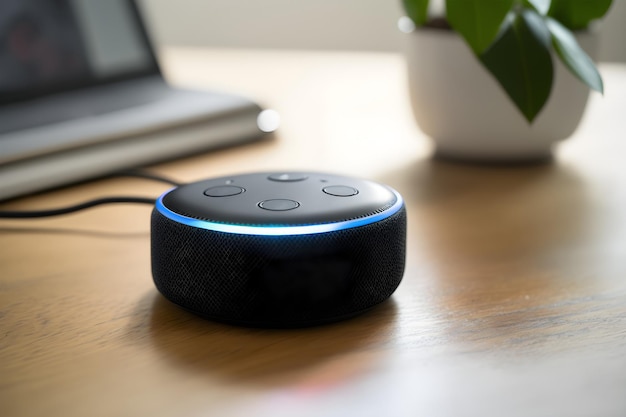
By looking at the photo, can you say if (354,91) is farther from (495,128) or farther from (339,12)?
(339,12)

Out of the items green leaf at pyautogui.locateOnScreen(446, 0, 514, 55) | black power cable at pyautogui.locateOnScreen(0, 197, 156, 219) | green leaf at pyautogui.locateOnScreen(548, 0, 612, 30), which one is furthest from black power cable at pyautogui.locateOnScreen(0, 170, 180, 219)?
green leaf at pyautogui.locateOnScreen(548, 0, 612, 30)

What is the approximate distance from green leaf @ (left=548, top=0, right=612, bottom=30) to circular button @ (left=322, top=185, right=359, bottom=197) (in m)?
0.32

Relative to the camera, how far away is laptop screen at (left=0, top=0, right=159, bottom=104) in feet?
2.45

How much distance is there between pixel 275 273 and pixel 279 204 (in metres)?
0.05

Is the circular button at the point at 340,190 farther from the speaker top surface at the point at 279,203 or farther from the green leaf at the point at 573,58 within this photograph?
the green leaf at the point at 573,58

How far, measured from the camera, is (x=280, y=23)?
2.31 meters

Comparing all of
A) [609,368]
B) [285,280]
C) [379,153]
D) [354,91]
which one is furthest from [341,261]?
[354,91]

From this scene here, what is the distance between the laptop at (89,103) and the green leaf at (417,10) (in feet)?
0.67

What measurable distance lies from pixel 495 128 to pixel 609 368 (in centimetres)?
38

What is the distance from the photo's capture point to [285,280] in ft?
1.24

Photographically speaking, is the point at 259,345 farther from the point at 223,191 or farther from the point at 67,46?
the point at 67,46

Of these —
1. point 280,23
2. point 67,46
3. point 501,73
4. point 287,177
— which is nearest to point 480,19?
point 501,73

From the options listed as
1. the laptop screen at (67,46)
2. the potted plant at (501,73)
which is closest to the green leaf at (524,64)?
the potted plant at (501,73)

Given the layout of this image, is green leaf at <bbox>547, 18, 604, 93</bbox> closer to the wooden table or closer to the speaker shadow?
the wooden table
